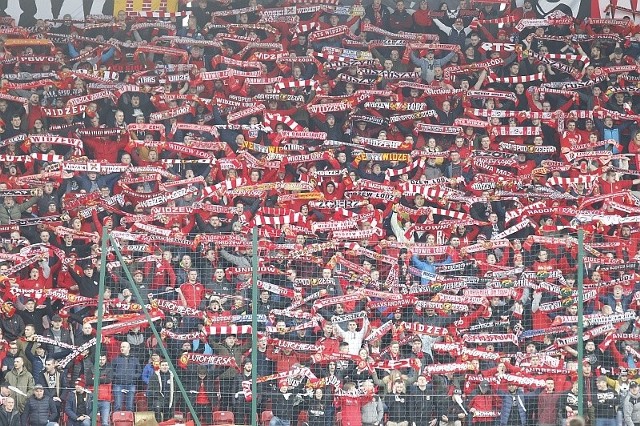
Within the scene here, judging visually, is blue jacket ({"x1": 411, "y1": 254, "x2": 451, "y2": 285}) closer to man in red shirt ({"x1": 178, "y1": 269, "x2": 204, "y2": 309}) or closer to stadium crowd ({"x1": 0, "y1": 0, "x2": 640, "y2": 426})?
stadium crowd ({"x1": 0, "y1": 0, "x2": 640, "y2": 426})

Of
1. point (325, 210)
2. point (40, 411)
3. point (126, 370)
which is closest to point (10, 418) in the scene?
point (40, 411)

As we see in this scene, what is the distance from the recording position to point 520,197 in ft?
75.2

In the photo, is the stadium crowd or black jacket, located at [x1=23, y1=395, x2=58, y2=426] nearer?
the stadium crowd

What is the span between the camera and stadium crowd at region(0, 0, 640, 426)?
17.8m

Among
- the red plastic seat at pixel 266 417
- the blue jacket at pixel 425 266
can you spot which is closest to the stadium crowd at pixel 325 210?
the blue jacket at pixel 425 266

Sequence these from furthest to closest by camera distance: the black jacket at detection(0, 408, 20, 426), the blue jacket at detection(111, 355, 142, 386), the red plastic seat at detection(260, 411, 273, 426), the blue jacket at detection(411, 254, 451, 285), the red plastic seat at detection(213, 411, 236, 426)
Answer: the blue jacket at detection(411, 254, 451, 285) < the black jacket at detection(0, 408, 20, 426) < the blue jacket at detection(111, 355, 142, 386) < the red plastic seat at detection(260, 411, 273, 426) < the red plastic seat at detection(213, 411, 236, 426)

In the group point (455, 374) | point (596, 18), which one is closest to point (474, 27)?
point (596, 18)

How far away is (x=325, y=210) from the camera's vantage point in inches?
884

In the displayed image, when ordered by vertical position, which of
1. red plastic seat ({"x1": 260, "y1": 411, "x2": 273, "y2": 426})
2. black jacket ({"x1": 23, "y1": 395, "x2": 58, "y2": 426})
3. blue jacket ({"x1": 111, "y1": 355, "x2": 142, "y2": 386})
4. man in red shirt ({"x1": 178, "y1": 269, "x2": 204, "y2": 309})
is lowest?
black jacket ({"x1": 23, "y1": 395, "x2": 58, "y2": 426})

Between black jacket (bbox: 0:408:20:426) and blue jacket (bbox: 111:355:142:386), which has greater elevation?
blue jacket (bbox: 111:355:142:386)

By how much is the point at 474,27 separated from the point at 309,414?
32.9 feet

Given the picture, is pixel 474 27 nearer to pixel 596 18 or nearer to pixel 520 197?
pixel 596 18

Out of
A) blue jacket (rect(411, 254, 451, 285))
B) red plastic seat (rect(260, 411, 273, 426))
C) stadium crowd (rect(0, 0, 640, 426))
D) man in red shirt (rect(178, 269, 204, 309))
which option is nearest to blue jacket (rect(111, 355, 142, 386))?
stadium crowd (rect(0, 0, 640, 426))

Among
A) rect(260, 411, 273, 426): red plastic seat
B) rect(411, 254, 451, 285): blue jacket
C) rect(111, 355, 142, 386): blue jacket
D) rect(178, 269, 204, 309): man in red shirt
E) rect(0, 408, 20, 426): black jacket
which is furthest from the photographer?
rect(411, 254, 451, 285): blue jacket
